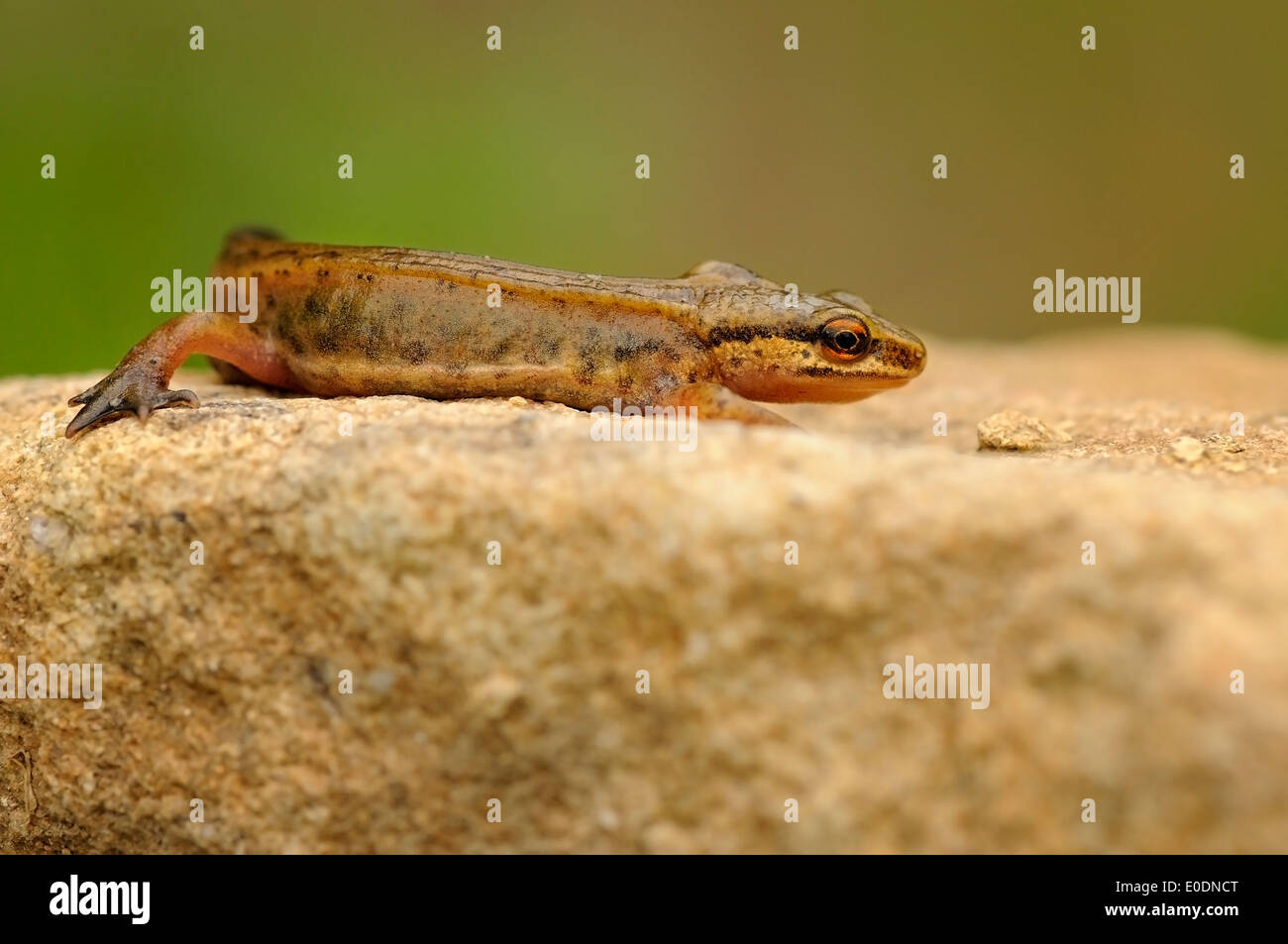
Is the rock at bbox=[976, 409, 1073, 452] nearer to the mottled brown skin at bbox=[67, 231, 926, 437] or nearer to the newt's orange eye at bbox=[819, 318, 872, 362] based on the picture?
the mottled brown skin at bbox=[67, 231, 926, 437]

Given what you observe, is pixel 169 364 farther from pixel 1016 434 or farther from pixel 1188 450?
pixel 1188 450
